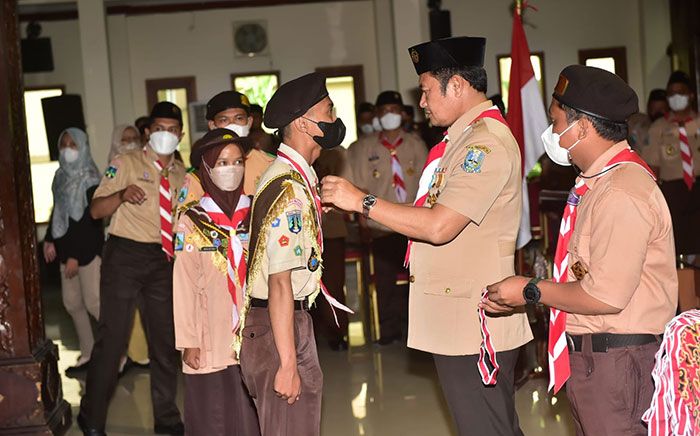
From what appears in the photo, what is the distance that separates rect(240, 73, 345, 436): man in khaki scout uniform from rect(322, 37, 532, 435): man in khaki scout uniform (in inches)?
5.5

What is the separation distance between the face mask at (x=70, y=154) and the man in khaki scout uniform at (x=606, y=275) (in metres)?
4.32

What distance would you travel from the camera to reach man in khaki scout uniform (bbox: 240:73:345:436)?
2.68 m

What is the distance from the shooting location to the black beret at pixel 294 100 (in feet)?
9.05

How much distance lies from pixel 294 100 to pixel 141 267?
85.6 inches

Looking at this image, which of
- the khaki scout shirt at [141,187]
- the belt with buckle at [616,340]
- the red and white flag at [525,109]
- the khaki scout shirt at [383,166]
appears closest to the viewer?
Result: the belt with buckle at [616,340]

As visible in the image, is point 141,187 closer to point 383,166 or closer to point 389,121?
point 383,166

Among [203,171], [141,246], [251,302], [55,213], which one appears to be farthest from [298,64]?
[251,302]

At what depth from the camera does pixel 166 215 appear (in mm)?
4637

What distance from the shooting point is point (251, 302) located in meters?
2.85

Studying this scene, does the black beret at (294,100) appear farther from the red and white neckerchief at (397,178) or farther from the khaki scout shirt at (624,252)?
the red and white neckerchief at (397,178)

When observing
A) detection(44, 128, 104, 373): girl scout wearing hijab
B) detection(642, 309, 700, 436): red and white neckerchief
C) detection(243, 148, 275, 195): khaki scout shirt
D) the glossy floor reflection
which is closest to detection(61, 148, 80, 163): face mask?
detection(44, 128, 104, 373): girl scout wearing hijab

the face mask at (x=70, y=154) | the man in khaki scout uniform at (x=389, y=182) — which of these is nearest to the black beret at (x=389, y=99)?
the man in khaki scout uniform at (x=389, y=182)

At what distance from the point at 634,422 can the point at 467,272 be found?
640 millimetres

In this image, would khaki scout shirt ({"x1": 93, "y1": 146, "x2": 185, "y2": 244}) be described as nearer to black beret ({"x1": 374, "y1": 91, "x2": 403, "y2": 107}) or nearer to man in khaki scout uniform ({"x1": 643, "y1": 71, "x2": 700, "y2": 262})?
black beret ({"x1": 374, "y1": 91, "x2": 403, "y2": 107})
